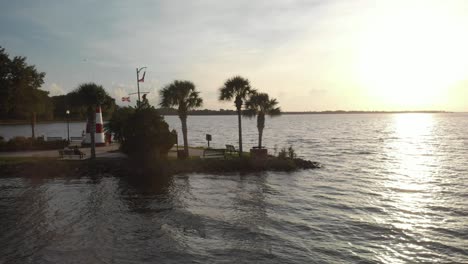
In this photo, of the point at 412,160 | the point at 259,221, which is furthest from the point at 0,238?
the point at 412,160

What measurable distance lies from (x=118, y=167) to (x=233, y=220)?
17994 mm

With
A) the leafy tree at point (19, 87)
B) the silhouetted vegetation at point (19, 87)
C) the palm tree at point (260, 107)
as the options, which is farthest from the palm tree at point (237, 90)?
the leafy tree at point (19, 87)

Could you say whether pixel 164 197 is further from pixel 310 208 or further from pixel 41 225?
pixel 310 208

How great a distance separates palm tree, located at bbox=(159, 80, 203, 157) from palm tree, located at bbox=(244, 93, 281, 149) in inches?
225

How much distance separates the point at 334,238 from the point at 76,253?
36.7 feet

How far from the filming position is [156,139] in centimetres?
3309

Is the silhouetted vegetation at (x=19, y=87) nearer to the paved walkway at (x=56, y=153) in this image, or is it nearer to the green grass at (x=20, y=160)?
the paved walkway at (x=56, y=153)

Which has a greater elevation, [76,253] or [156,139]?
[156,139]

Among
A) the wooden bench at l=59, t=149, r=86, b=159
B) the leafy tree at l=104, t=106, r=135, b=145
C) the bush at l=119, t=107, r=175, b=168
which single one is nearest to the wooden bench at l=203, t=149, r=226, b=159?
the bush at l=119, t=107, r=175, b=168

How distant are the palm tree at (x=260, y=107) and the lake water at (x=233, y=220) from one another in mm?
9103

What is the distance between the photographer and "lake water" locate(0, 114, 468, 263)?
14.2m

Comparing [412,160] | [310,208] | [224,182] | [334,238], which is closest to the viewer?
[334,238]

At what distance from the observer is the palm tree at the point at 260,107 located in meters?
37.6

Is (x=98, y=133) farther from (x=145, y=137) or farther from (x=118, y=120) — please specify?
(x=145, y=137)
